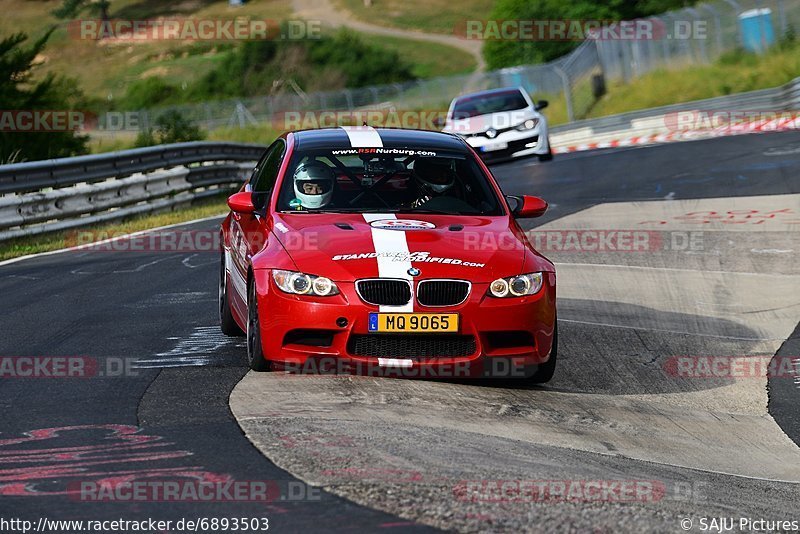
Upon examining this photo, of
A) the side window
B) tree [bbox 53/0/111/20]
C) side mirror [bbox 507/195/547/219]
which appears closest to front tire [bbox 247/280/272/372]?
the side window

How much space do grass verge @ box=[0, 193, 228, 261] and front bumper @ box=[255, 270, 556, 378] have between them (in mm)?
8029

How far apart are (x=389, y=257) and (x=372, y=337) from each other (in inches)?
18.4

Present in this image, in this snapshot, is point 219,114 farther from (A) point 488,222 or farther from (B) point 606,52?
(A) point 488,222

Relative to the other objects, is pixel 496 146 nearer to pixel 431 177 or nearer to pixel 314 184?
pixel 431 177

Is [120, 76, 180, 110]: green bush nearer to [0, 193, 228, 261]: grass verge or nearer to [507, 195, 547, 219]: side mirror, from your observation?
[0, 193, 228, 261]: grass verge

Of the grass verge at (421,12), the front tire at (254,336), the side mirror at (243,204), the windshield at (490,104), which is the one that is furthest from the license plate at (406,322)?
the grass verge at (421,12)

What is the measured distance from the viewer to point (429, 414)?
6668mm

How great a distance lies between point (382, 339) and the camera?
728 centimetres

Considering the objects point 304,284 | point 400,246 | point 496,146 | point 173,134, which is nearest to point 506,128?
point 496,146

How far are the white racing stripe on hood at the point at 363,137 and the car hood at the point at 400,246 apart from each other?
2.68 ft

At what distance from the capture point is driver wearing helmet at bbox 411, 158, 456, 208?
864 centimetres

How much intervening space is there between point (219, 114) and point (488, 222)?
45211 millimetres

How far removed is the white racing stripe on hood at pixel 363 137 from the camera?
29.2ft

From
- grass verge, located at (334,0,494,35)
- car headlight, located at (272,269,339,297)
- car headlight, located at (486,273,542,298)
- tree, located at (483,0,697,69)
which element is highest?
grass verge, located at (334,0,494,35)
